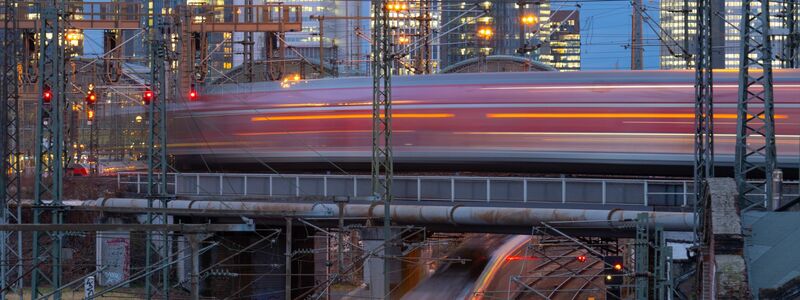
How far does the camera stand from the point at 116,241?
33250 millimetres

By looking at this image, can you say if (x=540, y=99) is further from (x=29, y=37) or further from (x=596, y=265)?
(x=29, y=37)

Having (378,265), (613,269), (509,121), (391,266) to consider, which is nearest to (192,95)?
(378,265)

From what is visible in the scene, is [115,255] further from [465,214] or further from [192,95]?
[465,214]

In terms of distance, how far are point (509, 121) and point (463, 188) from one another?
2.39 m

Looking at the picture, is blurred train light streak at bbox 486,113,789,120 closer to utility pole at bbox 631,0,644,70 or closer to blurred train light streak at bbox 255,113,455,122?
blurred train light streak at bbox 255,113,455,122

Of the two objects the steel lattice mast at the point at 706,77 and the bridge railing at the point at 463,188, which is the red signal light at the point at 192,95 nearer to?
the bridge railing at the point at 463,188

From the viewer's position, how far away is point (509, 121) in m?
29.5

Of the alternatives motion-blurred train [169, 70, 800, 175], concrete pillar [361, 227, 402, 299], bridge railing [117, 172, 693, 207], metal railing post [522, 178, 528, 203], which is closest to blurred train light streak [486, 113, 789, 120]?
motion-blurred train [169, 70, 800, 175]

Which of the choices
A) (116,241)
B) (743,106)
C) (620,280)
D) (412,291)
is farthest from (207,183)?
(743,106)

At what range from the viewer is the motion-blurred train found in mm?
28156

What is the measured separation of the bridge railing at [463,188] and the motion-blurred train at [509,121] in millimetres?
1770

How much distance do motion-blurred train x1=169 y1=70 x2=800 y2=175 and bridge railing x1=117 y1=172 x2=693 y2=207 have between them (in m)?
1.77

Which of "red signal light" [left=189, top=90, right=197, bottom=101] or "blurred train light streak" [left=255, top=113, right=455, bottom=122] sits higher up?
"red signal light" [left=189, top=90, right=197, bottom=101]

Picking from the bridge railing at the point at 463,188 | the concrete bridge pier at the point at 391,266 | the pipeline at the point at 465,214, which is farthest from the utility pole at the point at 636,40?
the pipeline at the point at 465,214
